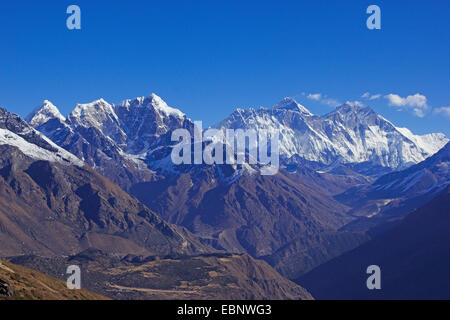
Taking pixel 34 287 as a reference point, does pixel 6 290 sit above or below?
below

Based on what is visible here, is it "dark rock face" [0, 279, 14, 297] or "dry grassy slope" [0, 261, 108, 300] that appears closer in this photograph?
"dark rock face" [0, 279, 14, 297]

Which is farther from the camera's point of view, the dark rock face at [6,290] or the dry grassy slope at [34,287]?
the dry grassy slope at [34,287]

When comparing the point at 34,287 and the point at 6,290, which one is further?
the point at 34,287
